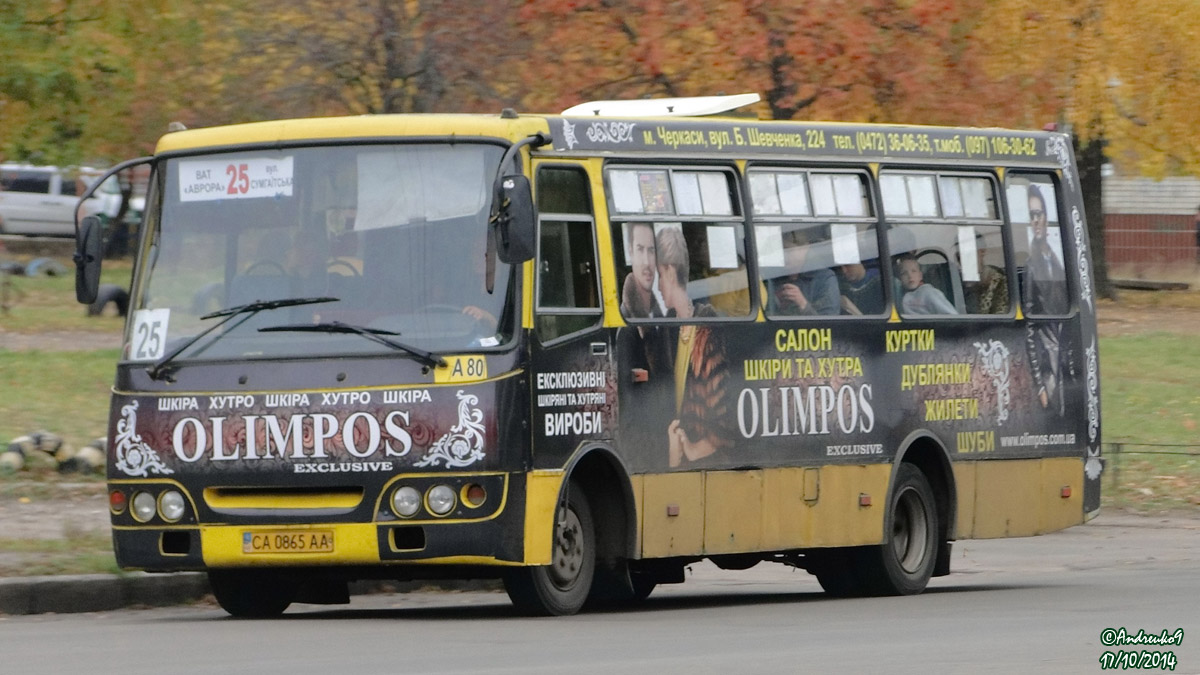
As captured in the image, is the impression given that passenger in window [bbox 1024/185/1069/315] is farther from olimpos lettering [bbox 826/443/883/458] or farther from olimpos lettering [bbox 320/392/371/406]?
olimpos lettering [bbox 320/392/371/406]

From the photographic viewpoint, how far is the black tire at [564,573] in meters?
12.1

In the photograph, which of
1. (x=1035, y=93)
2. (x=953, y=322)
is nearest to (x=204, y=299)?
(x=953, y=322)

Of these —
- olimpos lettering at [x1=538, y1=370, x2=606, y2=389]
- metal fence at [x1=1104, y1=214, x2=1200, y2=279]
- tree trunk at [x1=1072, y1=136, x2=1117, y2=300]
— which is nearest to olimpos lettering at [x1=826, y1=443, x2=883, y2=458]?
olimpos lettering at [x1=538, y1=370, x2=606, y2=389]

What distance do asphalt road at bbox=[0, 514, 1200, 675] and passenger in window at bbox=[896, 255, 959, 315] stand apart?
1831mm

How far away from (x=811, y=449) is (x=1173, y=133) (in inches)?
789

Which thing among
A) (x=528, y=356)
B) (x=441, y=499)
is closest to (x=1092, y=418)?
(x=528, y=356)

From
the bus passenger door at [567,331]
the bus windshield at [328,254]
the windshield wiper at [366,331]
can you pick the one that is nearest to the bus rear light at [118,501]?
the bus windshield at [328,254]

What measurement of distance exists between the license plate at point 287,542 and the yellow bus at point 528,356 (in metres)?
0.01

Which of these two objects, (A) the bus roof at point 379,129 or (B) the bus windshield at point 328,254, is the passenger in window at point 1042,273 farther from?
(B) the bus windshield at point 328,254

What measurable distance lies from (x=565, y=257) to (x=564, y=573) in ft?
5.40

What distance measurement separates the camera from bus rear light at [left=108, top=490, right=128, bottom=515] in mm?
12352

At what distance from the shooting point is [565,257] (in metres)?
12.5

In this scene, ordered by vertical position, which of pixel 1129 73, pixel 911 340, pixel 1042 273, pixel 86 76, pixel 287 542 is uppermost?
pixel 1129 73

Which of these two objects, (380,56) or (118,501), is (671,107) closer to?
(118,501)
